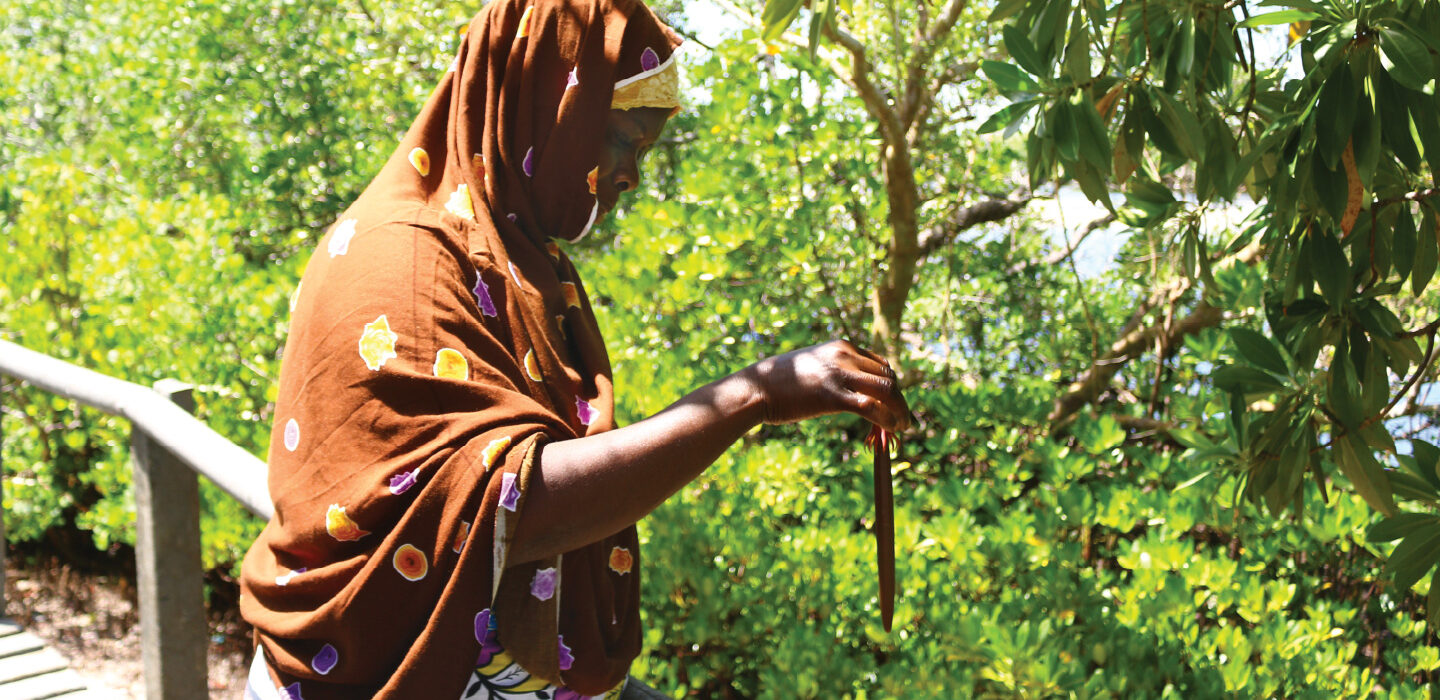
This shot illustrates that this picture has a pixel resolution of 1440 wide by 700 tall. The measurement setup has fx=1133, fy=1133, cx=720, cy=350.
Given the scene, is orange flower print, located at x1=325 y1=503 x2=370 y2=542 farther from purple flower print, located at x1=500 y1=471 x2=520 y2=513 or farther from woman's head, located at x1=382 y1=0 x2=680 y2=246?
woman's head, located at x1=382 y1=0 x2=680 y2=246

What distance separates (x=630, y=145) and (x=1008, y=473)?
2.07 m

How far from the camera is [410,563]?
4.54ft

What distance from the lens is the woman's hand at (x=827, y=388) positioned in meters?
1.36

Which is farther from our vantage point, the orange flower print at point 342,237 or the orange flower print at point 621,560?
the orange flower print at point 621,560

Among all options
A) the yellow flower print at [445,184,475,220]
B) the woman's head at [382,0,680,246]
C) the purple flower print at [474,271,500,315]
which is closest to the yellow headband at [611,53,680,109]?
the woman's head at [382,0,680,246]

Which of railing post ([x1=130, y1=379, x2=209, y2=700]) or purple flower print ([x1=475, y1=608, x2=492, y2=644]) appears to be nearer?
purple flower print ([x1=475, y1=608, x2=492, y2=644])

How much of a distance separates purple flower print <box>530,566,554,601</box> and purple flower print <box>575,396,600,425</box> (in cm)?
22

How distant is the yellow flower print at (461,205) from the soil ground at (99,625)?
3408 millimetres

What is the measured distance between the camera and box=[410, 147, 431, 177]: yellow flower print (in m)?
1.62

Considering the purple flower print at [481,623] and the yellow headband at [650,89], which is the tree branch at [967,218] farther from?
the purple flower print at [481,623]

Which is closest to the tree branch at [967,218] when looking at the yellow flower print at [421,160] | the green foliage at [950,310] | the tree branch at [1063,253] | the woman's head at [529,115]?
the green foliage at [950,310]

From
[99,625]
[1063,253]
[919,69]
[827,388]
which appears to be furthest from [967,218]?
[99,625]

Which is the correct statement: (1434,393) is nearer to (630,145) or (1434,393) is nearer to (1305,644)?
(1305,644)

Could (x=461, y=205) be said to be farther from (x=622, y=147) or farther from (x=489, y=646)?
(x=489, y=646)
